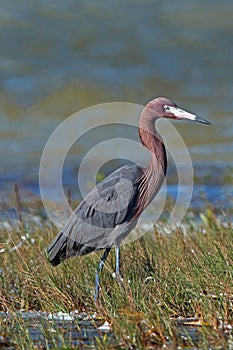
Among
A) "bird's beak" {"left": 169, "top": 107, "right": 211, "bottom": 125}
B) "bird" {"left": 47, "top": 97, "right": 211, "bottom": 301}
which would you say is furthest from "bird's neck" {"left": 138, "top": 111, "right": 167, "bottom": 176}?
"bird's beak" {"left": 169, "top": 107, "right": 211, "bottom": 125}

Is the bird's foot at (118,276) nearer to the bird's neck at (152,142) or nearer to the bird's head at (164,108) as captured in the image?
the bird's neck at (152,142)

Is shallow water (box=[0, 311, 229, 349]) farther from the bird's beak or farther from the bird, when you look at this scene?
the bird's beak

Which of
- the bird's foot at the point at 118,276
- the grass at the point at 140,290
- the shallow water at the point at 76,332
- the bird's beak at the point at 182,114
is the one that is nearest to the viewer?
the shallow water at the point at 76,332

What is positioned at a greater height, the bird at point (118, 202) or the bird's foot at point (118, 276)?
the bird at point (118, 202)

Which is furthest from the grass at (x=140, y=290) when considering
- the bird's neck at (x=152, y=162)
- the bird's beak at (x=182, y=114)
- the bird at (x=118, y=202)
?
the bird's beak at (x=182, y=114)

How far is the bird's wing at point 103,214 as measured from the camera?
7324mm

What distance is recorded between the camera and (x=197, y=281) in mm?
5961

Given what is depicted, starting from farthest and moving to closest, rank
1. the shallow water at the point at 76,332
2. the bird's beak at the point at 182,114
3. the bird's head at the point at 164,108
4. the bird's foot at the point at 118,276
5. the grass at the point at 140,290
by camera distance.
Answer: the bird's head at the point at 164,108, the bird's beak at the point at 182,114, the bird's foot at the point at 118,276, the grass at the point at 140,290, the shallow water at the point at 76,332

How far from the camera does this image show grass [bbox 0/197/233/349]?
16.2ft

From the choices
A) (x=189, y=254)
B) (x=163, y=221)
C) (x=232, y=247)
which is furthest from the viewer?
(x=163, y=221)

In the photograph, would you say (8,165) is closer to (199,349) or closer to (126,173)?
(126,173)

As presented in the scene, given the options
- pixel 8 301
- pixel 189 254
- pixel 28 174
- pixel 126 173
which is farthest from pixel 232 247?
pixel 28 174

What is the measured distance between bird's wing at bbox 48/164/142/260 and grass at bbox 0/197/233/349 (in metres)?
0.20

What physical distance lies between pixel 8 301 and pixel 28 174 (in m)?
13.5
